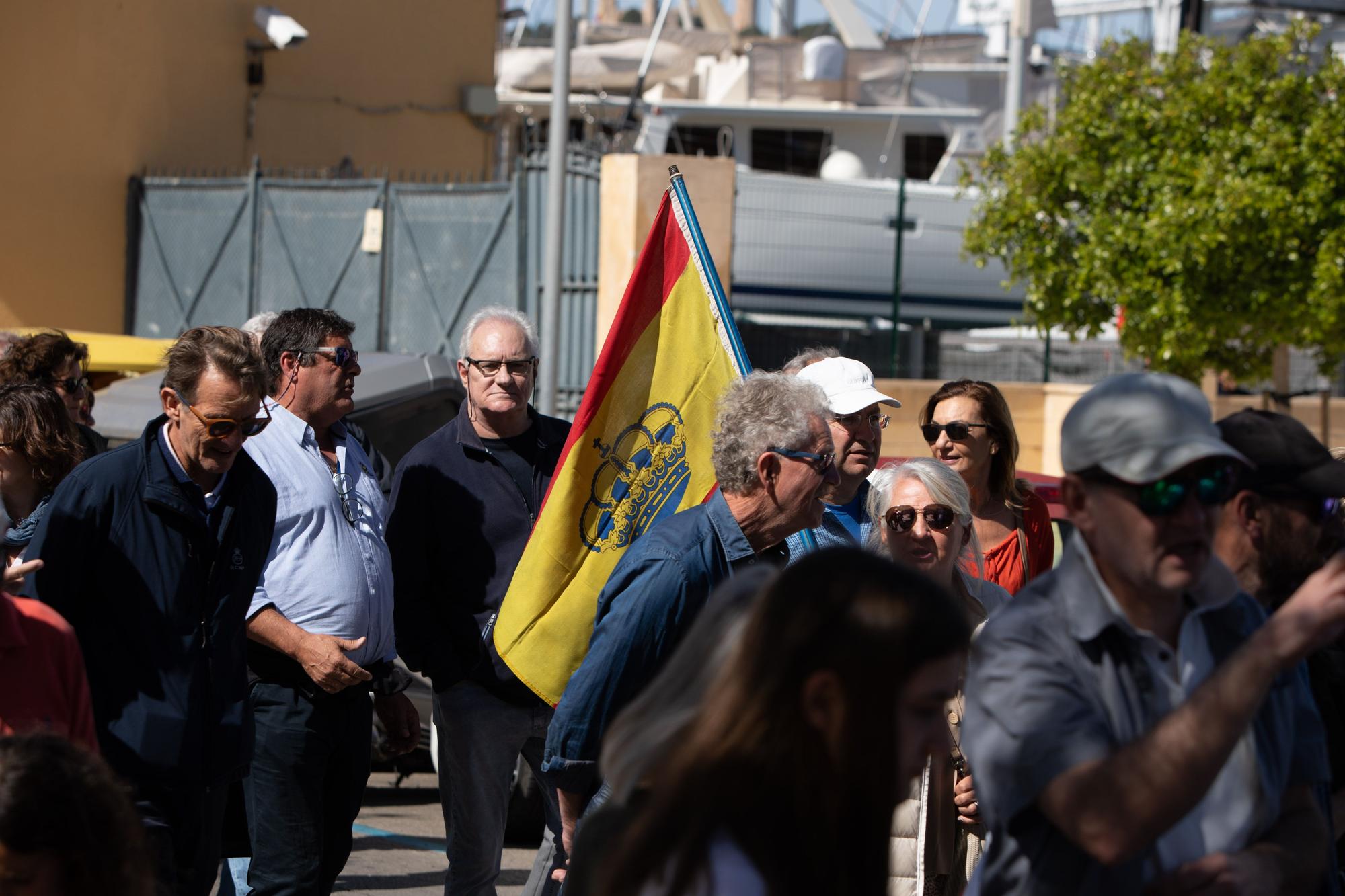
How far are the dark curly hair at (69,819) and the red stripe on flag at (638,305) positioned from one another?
2.39 m

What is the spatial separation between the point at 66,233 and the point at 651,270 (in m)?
13.4

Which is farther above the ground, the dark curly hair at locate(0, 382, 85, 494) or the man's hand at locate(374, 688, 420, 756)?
the dark curly hair at locate(0, 382, 85, 494)

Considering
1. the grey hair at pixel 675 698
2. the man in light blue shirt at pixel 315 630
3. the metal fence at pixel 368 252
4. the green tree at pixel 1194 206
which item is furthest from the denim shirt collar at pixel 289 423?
the green tree at pixel 1194 206

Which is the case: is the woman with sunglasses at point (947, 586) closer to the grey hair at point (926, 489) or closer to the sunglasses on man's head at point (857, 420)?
the grey hair at point (926, 489)

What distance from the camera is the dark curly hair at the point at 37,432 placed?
499 cm

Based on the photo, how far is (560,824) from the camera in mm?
4520

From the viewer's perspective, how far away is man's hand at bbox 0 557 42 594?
3.45 meters

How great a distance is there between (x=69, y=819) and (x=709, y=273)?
10.1 feet

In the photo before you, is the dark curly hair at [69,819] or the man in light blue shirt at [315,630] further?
the man in light blue shirt at [315,630]

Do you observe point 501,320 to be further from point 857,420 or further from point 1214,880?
point 1214,880

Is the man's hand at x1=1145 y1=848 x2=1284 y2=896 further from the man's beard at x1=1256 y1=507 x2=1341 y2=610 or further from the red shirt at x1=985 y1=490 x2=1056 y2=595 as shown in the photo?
the red shirt at x1=985 y1=490 x2=1056 y2=595

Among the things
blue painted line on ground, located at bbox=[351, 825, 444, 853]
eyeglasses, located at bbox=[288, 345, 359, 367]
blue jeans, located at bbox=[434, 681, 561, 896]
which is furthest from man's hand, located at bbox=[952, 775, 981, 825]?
blue painted line on ground, located at bbox=[351, 825, 444, 853]

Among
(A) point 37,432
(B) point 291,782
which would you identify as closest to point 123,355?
(A) point 37,432

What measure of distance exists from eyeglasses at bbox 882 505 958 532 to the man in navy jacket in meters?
1.74
